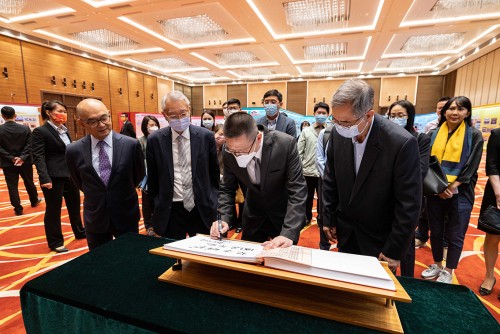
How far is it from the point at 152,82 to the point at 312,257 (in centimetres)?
1531

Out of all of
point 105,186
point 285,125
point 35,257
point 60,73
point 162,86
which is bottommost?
point 35,257

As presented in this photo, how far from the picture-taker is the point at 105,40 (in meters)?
9.38

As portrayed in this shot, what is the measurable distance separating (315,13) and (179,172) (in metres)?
6.92

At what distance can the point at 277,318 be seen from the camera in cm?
77

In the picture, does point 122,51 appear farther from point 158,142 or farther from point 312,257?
point 312,257

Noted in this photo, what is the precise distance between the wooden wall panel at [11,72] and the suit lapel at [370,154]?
35.9 feet

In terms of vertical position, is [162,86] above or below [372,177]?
above

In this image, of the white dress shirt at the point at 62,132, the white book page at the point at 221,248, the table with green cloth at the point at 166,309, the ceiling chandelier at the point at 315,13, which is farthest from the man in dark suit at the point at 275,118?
the ceiling chandelier at the point at 315,13

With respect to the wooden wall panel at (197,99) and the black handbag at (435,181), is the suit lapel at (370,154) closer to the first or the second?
the black handbag at (435,181)

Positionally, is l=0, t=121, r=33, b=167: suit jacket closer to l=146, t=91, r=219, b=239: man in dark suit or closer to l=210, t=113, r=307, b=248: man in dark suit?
l=146, t=91, r=219, b=239: man in dark suit

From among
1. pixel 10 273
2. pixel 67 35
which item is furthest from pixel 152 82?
pixel 10 273

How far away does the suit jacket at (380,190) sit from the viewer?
1259 mm

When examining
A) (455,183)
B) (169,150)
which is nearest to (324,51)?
(455,183)

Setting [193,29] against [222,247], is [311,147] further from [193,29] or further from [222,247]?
[193,29]
